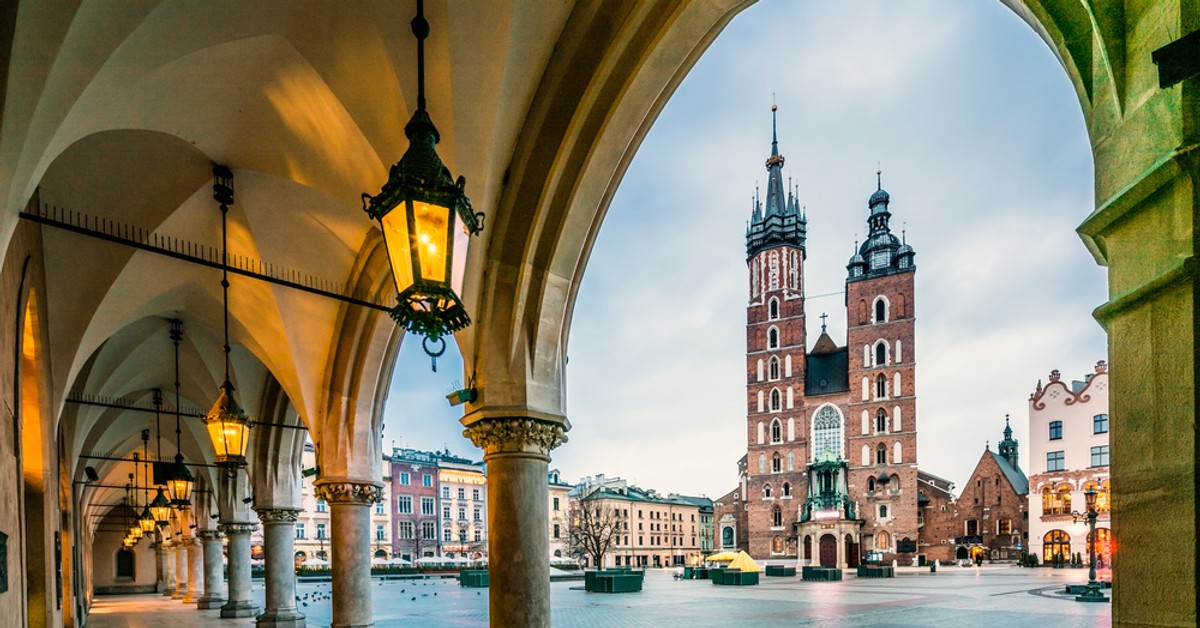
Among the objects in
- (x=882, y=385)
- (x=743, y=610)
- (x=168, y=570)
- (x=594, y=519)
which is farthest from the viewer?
(x=594, y=519)

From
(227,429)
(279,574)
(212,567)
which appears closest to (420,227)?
(227,429)

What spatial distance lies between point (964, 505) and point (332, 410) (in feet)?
195

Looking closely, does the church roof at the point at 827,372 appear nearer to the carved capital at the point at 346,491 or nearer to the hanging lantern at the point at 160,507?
the hanging lantern at the point at 160,507

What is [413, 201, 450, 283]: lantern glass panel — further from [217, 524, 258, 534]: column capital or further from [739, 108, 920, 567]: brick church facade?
[739, 108, 920, 567]: brick church facade

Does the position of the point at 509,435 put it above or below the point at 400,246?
below

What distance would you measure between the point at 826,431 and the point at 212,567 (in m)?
49.6

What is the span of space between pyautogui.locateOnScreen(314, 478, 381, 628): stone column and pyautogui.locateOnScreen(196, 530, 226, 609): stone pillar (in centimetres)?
1480

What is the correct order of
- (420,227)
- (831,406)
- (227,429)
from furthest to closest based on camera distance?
1. (831,406)
2. (227,429)
3. (420,227)

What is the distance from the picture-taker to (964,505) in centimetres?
5838

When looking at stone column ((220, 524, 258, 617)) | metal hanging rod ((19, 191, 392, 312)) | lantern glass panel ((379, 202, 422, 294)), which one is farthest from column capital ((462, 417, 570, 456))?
stone column ((220, 524, 258, 617))

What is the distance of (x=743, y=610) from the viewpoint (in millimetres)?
19125

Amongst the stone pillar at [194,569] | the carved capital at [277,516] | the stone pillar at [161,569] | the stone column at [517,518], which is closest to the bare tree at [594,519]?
the stone pillar at [161,569]

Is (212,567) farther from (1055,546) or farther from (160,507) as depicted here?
(1055,546)

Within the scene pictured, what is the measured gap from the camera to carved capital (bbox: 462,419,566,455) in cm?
617
